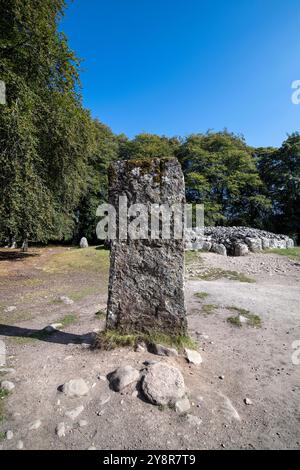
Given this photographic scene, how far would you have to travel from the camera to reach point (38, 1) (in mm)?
9594

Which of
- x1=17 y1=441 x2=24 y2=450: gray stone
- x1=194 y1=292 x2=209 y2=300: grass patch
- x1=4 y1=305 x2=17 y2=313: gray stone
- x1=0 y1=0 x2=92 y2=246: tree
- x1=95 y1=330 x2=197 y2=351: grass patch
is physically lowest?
x1=4 y1=305 x2=17 y2=313: gray stone

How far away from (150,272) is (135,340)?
1.10 meters

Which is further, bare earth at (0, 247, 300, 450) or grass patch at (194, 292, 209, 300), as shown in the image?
grass patch at (194, 292, 209, 300)

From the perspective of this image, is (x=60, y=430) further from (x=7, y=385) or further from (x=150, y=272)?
(x=150, y=272)

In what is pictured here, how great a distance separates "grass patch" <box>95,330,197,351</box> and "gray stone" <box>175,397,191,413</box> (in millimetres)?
1056

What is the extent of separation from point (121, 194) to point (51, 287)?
238 inches

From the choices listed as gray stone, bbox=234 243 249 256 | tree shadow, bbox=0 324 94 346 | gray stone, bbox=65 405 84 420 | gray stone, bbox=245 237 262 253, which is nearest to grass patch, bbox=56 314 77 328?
tree shadow, bbox=0 324 94 346

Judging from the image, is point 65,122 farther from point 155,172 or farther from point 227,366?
point 227,366

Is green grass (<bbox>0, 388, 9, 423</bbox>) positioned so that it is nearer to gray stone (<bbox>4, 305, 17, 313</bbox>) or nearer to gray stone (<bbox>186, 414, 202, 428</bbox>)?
gray stone (<bbox>186, 414, 202, 428</bbox>)

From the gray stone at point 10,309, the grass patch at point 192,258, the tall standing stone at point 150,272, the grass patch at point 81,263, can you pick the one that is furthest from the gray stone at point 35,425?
the grass patch at point 192,258

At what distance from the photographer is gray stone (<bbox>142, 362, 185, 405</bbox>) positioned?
111 inches

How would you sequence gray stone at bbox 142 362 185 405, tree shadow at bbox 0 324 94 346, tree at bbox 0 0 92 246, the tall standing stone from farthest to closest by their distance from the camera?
tree at bbox 0 0 92 246
tree shadow at bbox 0 324 94 346
the tall standing stone
gray stone at bbox 142 362 185 405

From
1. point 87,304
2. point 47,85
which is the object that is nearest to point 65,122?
point 47,85

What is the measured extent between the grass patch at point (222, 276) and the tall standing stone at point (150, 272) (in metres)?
6.39
